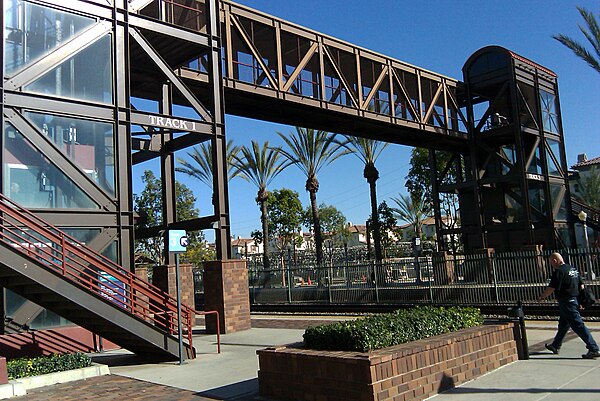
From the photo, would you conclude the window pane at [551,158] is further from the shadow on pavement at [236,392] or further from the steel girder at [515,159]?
the shadow on pavement at [236,392]

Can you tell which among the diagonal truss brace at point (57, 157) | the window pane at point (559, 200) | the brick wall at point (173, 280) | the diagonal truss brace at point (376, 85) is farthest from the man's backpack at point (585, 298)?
the window pane at point (559, 200)

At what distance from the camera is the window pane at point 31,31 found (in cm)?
1373

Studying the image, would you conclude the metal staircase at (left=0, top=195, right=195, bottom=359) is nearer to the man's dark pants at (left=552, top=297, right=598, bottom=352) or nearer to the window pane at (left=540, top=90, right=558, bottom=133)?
the man's dark pants at (left=552, top=297, right=598, bottom=352)

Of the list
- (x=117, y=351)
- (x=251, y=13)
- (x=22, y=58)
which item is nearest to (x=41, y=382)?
(x=117, y=351)

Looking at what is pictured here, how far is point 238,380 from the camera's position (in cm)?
951

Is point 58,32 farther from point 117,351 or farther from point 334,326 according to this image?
point 334,326

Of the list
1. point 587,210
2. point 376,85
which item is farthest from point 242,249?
point 376,85

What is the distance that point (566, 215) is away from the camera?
33375mm

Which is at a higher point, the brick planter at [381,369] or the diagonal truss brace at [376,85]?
the diagonal truss brace at [376,85]

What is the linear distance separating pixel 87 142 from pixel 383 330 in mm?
10138

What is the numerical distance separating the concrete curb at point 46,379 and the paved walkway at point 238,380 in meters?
0.20

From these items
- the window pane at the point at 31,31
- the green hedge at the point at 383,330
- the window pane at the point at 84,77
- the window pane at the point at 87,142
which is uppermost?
the window pane at the point at 31,31

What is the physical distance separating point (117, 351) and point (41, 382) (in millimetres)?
4446

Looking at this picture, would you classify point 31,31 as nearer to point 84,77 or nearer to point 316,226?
point 84,77
